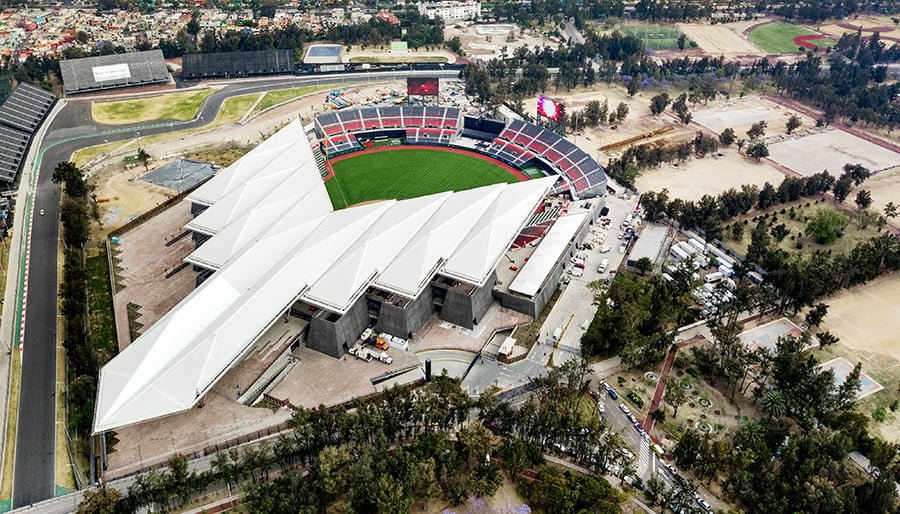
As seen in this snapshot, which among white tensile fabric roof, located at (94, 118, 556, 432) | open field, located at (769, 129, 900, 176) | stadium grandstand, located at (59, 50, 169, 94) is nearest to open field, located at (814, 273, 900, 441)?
open field, located at (769, 129, 900, 176)

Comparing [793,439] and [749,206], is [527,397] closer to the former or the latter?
[793,439]

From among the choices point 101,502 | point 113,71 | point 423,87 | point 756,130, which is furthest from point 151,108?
point 756,130

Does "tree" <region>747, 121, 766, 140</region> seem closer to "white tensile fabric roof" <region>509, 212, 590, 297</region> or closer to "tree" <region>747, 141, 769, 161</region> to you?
"tree" <region>747, 141, 769, 161</region>

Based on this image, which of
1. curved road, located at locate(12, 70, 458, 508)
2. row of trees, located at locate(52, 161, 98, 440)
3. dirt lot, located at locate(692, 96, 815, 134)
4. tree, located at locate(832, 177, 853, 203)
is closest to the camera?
curved road, located at locate(12, 70, 458, 508)

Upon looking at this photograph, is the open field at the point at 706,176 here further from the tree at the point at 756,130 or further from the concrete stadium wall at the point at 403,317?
the concrete stadium wall at the point at 403,317

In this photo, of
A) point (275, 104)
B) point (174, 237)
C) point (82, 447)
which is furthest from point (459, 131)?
point (82, 447)
